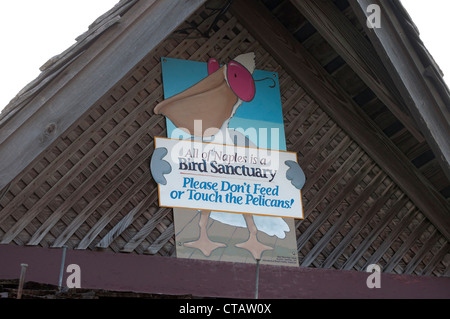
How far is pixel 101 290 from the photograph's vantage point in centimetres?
489

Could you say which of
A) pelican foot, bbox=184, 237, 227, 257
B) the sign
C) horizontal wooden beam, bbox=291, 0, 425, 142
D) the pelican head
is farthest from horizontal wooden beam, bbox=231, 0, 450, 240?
pelican foot, bbox=184, 237, 227, 257

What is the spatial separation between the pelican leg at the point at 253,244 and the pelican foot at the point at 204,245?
0.19m

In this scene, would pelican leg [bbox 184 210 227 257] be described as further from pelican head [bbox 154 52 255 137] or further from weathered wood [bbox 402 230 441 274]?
weathered wood [bbox 402 230 441 274]

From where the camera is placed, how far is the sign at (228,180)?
539 cm

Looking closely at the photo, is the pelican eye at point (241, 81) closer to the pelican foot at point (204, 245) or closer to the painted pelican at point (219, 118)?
the painted pelican at point (219, 118)

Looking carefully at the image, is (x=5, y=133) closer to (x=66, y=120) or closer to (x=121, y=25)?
(x=66, y=120)

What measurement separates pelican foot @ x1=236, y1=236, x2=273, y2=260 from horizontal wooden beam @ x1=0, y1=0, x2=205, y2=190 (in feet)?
5.60

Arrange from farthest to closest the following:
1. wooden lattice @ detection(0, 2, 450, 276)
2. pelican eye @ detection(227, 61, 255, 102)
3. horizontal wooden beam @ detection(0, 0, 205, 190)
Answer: pelican eye @ detection(227, 61, 255, 102), wooden lattice @ detection(0, 2, 450, 276), horizontal wooden beam @ detection(0, 0, 205, 190)

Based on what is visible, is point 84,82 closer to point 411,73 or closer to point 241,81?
point 241,81

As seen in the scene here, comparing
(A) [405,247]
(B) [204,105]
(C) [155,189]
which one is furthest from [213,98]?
(A) [405,247]

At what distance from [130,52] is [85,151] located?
1026 mm

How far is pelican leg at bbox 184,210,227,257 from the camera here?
5.34 meters

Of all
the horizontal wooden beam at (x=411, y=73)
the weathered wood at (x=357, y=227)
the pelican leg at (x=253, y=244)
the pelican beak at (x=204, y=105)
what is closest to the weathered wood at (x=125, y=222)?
the pelican beak at (x=204, y=105)
